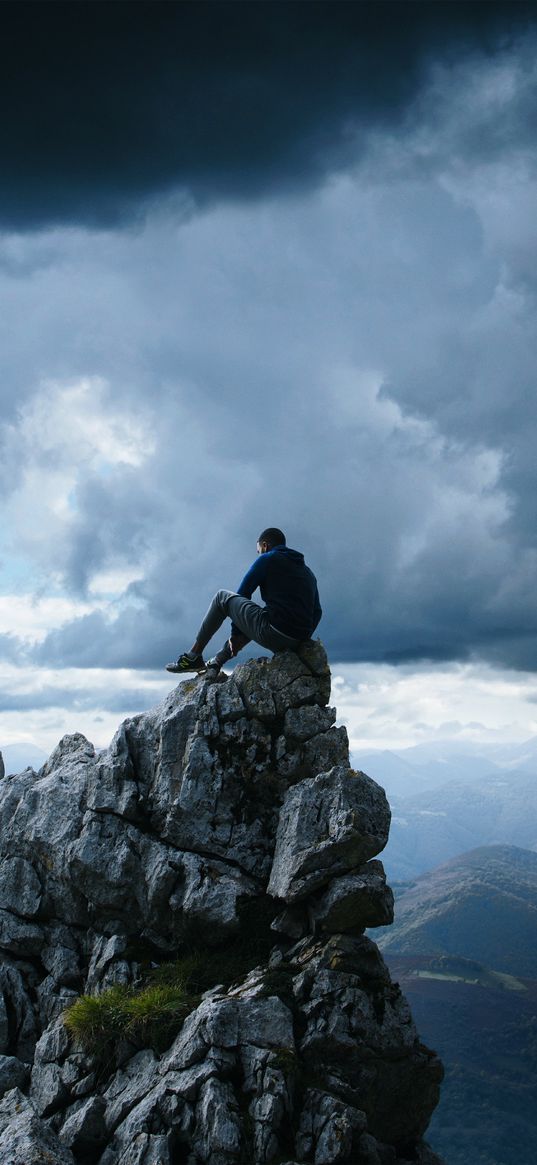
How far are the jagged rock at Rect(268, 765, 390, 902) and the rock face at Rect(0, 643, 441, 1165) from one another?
5 cm

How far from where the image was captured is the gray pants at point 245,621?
2234cm

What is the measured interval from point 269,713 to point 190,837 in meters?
3.95

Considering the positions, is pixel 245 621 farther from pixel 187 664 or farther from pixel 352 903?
pixel 352 903

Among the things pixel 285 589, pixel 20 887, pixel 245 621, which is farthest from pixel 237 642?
pixel 20 887

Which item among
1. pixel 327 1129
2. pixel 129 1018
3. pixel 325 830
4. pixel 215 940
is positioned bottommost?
pixel 327 1129

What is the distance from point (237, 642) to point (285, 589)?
2.42 meters

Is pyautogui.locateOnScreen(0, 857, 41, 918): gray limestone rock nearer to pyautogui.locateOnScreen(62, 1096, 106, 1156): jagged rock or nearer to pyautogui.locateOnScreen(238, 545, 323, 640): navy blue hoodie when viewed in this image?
pyautogui.locateOnScreen(62, 1096, 106, 1156): jagged rock

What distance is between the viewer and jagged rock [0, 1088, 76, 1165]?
1374 centimetres

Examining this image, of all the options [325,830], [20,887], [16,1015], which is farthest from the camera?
[20,887]

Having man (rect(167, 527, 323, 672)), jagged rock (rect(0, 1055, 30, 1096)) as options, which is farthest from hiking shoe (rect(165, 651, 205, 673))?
jagged rock (rect(0, 1055, 30, 1096))

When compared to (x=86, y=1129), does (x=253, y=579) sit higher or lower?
higher

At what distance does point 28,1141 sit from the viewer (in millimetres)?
14062

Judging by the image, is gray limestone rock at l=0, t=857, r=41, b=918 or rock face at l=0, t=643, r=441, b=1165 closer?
rock face at l=0, t=643, r=441, b=1165

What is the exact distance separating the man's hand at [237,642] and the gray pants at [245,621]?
17cm
